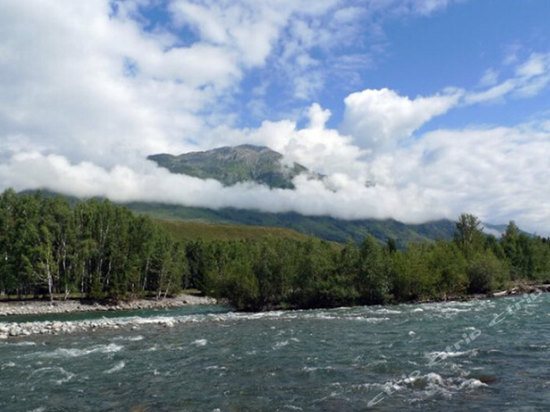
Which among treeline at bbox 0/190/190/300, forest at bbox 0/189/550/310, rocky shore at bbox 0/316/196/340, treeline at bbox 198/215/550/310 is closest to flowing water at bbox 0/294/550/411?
rocky shore at bbox 0/316/196/340

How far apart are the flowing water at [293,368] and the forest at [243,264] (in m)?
31.3

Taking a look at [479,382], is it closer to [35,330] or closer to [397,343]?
[397,343]

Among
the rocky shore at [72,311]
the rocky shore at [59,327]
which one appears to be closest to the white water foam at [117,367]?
the rocky shore at [59,327]

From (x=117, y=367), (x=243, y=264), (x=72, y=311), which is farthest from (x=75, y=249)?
(x=117, y=367)

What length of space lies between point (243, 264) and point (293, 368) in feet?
182

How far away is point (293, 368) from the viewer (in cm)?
2595

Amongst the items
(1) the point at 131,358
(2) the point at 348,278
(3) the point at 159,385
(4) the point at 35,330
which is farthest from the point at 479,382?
(2) the point at 348,278

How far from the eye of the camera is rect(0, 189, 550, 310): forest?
75938mm

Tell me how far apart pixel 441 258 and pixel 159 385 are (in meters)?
73.6

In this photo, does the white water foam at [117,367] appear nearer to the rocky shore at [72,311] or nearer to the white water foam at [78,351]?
the white water foam at [78,351]

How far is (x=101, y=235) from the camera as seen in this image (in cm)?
10256

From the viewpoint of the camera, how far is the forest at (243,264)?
7594 cm

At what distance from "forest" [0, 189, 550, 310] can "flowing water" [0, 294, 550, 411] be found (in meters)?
31.3

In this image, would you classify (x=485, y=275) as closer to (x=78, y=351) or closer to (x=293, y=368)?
(x=293, y=368)
